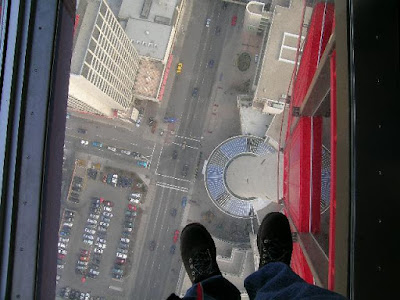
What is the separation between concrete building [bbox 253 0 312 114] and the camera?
68.3 feet

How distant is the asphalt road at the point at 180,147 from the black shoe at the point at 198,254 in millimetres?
14757

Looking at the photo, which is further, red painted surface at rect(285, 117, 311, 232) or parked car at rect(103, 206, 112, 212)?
parked car at rect(103, 206, 112, 212)

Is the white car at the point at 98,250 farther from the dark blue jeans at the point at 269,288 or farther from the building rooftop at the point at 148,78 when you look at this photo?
the dark blue jeans at the point at 269,288

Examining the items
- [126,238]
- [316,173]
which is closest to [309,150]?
[316,173]

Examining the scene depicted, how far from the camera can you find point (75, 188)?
24.6m

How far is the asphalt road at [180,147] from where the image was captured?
23.7 meters

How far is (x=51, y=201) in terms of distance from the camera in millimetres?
6273

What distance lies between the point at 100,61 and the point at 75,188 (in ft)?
31.5

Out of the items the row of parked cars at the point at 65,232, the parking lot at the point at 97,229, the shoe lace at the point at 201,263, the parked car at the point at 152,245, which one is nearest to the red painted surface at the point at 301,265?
the shoe lace at the point at 201,263

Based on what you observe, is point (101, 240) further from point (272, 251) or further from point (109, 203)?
point (272, 251)

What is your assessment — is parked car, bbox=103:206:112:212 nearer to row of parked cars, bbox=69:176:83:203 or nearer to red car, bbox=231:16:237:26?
row of parked cars, bbox=69:176:83:203

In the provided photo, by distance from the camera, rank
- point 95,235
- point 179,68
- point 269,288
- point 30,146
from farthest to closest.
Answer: point 179,68 < point 95,235 < point 30,146 < point 269,288

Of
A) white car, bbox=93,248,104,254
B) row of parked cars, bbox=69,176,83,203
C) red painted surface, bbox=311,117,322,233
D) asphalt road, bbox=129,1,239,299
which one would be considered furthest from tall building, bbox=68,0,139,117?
red painted surface, bbox=311,117,322,233

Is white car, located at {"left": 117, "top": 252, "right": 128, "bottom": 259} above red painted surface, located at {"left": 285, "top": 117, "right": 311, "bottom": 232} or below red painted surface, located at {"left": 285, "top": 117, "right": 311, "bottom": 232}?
below
